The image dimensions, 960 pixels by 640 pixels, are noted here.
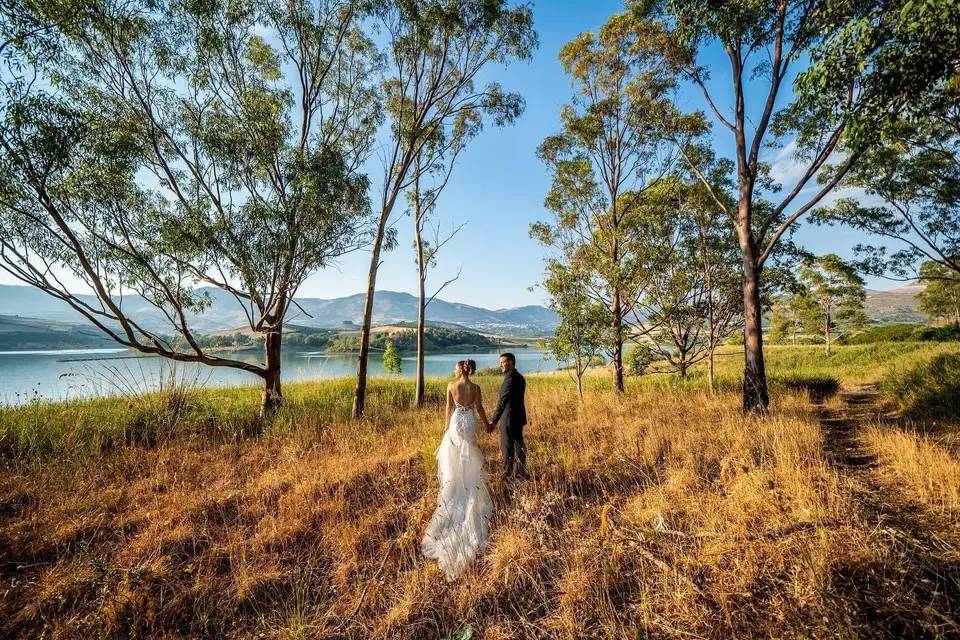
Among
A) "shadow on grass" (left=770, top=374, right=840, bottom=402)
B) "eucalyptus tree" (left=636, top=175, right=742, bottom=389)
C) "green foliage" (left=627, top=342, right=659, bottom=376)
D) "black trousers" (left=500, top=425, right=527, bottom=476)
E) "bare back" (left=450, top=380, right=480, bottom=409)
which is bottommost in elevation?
"shadow on grass" (left=770, top=374, right=840, bottom=402)

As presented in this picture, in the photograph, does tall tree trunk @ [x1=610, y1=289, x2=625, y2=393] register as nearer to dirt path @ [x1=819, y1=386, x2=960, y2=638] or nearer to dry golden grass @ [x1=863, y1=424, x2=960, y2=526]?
dry golden grass @ [x1=863, y1=424, x2=960, y2=526]

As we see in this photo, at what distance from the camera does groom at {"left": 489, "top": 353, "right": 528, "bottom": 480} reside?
5445 millimetres

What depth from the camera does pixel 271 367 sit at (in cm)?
880

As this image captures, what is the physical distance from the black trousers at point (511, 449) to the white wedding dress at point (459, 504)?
633 millimetres

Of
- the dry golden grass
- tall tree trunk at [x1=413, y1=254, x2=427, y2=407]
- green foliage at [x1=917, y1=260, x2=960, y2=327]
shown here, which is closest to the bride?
the dry golden grass

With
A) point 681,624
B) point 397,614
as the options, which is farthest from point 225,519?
point 681,624

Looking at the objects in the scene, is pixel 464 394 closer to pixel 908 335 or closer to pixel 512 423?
pixel 512 423

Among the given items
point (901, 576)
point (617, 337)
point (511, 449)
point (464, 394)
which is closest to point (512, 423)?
point (511, 449)

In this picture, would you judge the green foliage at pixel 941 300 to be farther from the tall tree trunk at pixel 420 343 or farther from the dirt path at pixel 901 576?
the tall tree trunk at pixel 420 343

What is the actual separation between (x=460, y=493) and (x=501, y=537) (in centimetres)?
87

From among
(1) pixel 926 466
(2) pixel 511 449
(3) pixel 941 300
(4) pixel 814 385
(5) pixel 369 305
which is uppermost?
(3) pixel 941 300

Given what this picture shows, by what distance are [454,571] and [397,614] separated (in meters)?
0.68

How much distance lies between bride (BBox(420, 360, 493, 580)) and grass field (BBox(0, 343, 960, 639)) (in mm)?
195

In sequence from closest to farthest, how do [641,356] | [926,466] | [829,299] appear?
[926,466] < [641,356] < [829,299]
